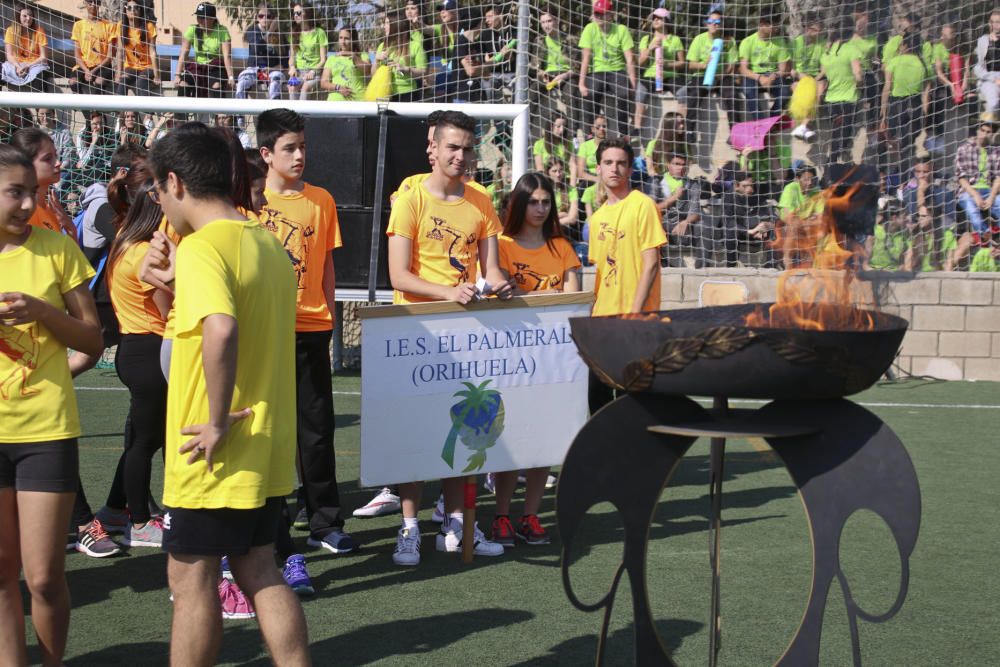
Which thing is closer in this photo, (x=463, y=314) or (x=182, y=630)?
(x=182, y=630)

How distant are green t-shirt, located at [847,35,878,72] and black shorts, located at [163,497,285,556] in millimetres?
10346

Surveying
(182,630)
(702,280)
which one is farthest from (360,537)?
(702,280)

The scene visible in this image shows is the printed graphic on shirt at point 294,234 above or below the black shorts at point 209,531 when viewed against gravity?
above

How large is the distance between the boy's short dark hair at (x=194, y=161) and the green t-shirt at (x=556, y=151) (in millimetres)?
9018

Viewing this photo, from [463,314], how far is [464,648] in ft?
5.27

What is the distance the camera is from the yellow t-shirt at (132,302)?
5.21 m

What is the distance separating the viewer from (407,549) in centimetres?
532

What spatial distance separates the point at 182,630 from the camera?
122 inches

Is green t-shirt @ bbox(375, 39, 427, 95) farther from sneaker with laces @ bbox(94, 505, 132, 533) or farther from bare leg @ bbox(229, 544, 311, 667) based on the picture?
bare leg @ bbox(229, 544, 311, 667)

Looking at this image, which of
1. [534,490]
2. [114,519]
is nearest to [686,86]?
[534,490]

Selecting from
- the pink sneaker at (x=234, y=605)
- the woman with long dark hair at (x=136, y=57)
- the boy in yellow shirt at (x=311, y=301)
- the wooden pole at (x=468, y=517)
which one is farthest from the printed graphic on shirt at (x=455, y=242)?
the woman with long dark hair at (x=136, y=57)

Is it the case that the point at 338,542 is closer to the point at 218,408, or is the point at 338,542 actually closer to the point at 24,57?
the point at 218,408

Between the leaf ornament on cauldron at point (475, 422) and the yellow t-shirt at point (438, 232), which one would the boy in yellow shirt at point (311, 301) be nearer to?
the yellow t-shirt at point (438, 232)

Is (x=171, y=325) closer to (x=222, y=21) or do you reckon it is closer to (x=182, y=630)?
(x=182, y=630)
